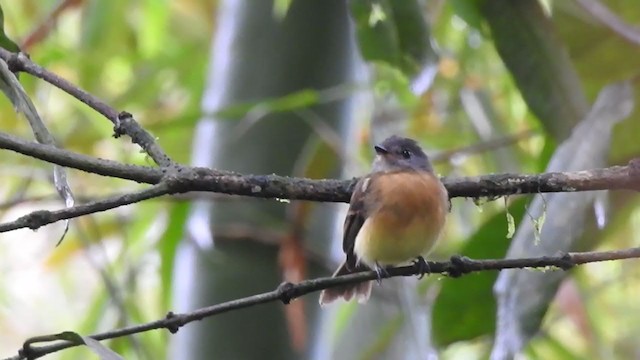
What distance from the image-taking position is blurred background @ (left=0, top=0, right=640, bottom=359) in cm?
134

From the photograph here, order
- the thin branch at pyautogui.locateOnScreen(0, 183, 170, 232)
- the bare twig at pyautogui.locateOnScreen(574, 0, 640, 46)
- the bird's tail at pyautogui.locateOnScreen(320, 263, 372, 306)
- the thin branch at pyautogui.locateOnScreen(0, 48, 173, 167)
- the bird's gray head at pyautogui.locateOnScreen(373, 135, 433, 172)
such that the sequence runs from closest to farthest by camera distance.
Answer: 1. the thin branch at pyautogui.locateOnScreen(0, 183, 170, 232)
2. the thin branch at pyautogui.locateOnScreen(0, 48, 173, 167)
3. the bare twig at pyautogui.locateOnScreen(574, 0, 640, 46)
4. the bird's tail at pyautogui.locateOnScreen(320, 263, 372, 306)
5. the bird's gray head at pyautogui.locateOnScreen(373, 135, 433, 172)

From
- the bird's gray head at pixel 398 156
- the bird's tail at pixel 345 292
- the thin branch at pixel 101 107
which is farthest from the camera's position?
the bird's gray head at pixel 398 156

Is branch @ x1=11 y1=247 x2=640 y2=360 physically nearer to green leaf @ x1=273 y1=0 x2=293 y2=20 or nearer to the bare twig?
the bare twig

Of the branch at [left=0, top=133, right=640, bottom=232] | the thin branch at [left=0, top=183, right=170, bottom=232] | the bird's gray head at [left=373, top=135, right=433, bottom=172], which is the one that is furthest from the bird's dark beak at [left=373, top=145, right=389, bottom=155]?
the thin branch at [left=0, top=183, right=170, bottom=232]

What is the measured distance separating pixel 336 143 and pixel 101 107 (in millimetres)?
719

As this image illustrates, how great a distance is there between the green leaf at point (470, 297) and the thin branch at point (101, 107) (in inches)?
26.7

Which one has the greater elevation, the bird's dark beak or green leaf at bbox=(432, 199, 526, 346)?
→ the bird's dark beak

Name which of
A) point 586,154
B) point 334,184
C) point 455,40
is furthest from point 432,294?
point 334,184

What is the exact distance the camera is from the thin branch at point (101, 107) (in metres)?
0.87

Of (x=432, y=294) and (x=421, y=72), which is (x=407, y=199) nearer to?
(x=421, y=72)

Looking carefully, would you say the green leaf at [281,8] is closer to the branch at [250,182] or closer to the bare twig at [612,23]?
the bare twig at [612,23]

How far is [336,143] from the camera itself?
1.58 metres

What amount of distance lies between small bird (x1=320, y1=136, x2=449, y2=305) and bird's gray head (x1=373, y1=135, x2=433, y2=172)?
89 millimetres

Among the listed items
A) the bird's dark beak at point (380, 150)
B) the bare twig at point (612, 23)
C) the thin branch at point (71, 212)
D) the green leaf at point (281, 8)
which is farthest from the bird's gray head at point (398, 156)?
the thin branch at point (71, 212)
